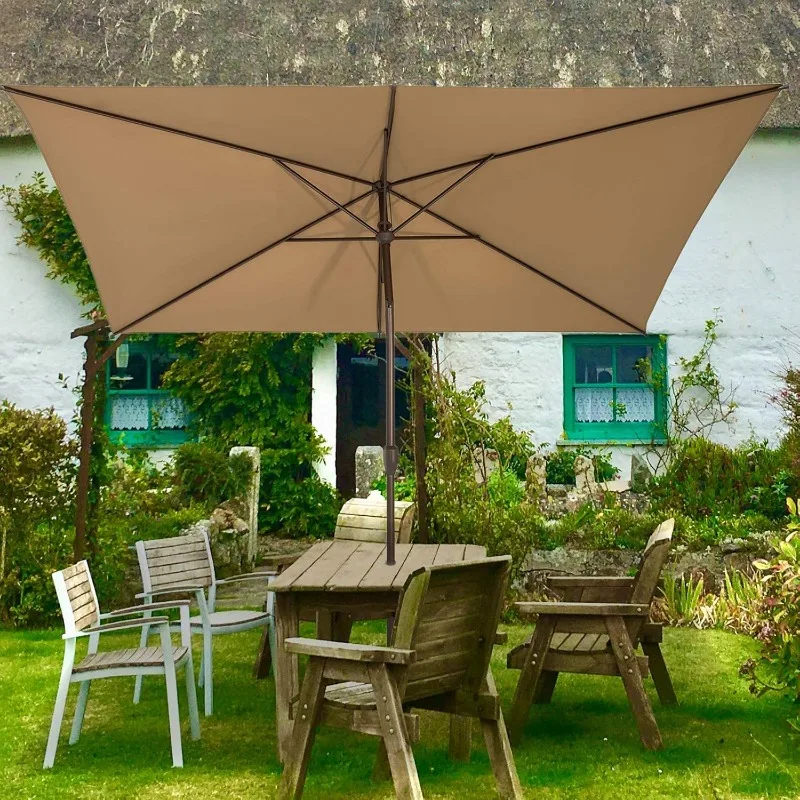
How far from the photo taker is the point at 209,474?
9.96 meters

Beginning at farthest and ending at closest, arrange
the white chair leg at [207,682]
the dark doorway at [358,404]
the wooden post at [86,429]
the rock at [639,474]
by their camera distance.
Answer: the dark doorway at [358,404] → the rock at [639,474] → the wooden post at [86,429] → the white chair leg at [207,682]

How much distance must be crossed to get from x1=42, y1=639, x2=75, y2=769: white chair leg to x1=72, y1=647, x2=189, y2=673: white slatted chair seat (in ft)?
0.13

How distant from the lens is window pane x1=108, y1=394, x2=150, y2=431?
1130 cm

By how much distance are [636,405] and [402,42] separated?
526 cm

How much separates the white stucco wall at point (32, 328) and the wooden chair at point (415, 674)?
26.4ft

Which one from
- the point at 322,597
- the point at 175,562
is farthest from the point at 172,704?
the point at 175,562

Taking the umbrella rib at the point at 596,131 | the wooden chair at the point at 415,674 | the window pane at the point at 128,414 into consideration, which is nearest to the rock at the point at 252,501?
the window pane at the point at 128,414

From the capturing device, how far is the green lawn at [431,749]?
157 inches

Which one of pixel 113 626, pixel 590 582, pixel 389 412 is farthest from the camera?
pixel 590 582

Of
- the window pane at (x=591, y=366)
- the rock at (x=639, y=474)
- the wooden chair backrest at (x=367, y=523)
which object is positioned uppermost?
the window pane at (x=591, y=366)

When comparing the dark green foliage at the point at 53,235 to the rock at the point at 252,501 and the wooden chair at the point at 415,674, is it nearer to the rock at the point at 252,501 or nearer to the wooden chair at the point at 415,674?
the rock at the point at 252,501

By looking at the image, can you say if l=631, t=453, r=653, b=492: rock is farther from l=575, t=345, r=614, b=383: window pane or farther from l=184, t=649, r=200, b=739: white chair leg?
l=184, t=649, r=200, b=739: white chair leg

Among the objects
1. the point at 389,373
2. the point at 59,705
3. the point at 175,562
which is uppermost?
the point at 389,373

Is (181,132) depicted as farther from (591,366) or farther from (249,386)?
(591,366)
